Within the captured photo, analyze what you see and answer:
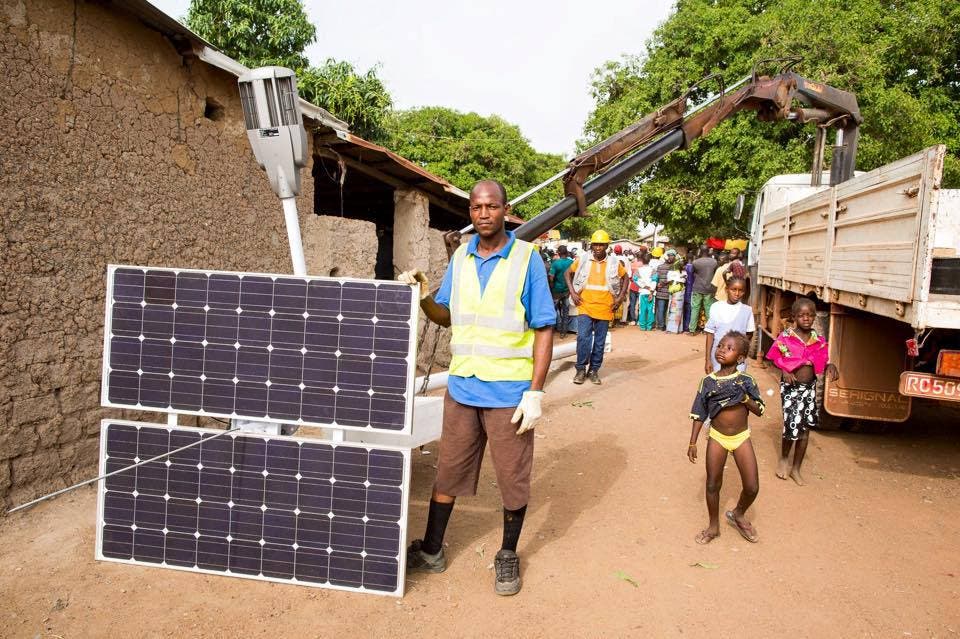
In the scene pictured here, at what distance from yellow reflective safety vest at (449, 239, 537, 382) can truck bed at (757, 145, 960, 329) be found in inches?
113

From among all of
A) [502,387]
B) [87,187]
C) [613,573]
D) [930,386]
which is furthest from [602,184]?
[87,187]

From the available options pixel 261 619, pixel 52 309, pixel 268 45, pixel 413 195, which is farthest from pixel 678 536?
pixel 268 45

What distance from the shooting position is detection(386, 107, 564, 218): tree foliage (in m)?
29.7

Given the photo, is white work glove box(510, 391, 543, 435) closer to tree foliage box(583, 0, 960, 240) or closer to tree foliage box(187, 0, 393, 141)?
tree foliage box(583, 0, 960, 240)

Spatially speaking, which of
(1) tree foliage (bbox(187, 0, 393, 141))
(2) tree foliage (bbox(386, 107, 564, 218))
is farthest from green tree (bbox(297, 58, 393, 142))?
(2) tree foliage (bbox(386, 107, 564, 218))

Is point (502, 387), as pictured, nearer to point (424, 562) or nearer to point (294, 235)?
point (424, 562)

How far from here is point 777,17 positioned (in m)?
15.7

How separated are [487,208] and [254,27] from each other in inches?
702

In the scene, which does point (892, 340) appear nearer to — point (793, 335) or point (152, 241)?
point (793, 335)

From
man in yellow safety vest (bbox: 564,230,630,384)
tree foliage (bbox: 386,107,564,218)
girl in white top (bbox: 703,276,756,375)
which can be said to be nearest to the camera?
girl in white top (bbox: 703,276,756,375)

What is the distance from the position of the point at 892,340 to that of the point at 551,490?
10.5 feet

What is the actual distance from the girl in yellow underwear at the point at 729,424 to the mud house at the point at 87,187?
13.2ft

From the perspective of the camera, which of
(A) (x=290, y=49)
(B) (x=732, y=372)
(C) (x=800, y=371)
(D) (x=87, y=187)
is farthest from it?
(A) (x=290, y=49)

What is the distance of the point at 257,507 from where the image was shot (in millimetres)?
3297
